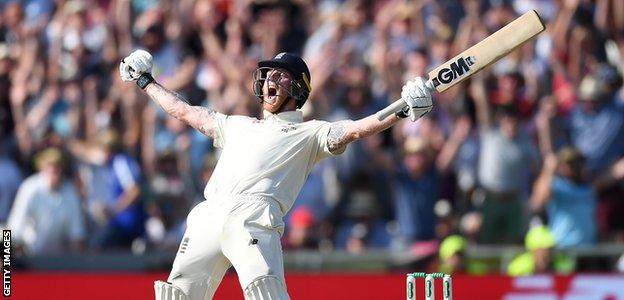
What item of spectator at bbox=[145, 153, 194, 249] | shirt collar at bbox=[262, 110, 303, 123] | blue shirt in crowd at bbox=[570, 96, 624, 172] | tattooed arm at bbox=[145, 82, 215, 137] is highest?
blue shirt in crowd at bbox=[570, 96, 624, 172]

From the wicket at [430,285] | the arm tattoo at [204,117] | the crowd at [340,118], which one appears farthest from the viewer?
the crowd at [340,118]

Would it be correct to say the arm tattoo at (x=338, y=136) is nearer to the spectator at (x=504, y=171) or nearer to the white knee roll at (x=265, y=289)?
the white knee roll at (x=265, y=289)

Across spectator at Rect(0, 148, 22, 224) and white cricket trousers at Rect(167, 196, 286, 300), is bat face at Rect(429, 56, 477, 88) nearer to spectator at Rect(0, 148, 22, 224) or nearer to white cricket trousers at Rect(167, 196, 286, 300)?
white cricket trousers at Rect(167, 196, 286, 300)

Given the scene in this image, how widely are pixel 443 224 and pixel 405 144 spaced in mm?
893

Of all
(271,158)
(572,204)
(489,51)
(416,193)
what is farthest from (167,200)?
(489,51)

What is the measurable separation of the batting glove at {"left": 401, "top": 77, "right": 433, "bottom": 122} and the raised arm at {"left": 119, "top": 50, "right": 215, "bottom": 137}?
123 cm

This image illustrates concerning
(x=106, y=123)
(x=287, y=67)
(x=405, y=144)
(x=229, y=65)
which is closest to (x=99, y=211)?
(x=106, y=123)

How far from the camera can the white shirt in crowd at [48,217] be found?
12.6 m

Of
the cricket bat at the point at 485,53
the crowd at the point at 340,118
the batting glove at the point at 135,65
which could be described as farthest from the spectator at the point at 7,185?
the cricket bat at the point at 485,53

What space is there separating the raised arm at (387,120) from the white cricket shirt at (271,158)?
0.08 metres

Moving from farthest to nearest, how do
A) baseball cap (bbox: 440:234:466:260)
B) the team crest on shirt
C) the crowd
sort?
the crowd, baseball cap (bbox: 440:234:466:260), the team crest on shirt

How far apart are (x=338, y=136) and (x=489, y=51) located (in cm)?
91

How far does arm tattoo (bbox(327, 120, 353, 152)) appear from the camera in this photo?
7738 mm

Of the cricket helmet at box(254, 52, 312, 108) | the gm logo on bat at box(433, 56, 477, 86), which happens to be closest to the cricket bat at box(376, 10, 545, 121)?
the gm logo on bat at box(433, 56, 477, 86)
